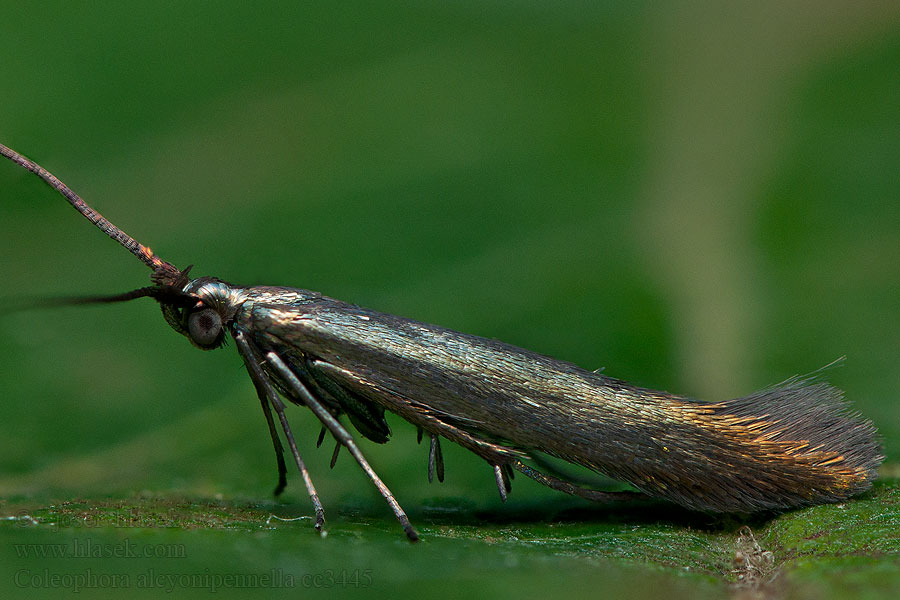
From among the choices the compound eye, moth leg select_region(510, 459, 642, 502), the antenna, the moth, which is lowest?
moth leg select_region(510, 459, 642, 502)

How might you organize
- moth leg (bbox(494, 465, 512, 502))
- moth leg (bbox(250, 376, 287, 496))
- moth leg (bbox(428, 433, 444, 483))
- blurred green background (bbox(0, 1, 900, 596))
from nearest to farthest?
1. moth leg (bbox(494, 465, 512, 502))
2. moth leg (bbox(428, 433, 444, 483))
3. moth leg (bbox(250, 376, 287, 496))
4. blurred green background (bbox(0, 1, 900, 596))

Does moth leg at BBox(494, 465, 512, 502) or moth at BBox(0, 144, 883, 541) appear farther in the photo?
moth leg at BBox(494, 465, 512, 502)

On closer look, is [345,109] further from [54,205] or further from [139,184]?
[54,205]

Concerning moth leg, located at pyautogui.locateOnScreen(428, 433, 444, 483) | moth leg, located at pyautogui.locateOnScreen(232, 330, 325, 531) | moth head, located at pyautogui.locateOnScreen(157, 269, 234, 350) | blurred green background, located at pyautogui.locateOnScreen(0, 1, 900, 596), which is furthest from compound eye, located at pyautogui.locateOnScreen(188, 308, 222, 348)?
moth leg, located at pyautogui.locateOnScreen(428, 433, 444, 483)

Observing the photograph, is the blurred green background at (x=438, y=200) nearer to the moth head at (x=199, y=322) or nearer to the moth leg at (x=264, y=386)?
the moth leg at (x=264, y=386)

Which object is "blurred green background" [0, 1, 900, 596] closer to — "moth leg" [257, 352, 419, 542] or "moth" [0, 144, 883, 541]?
"moth leg" [257, 352, 419, 542]

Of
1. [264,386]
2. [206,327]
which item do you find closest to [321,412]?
[264,386]

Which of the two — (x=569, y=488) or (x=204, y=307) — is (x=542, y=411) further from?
(x=204, y=307)
